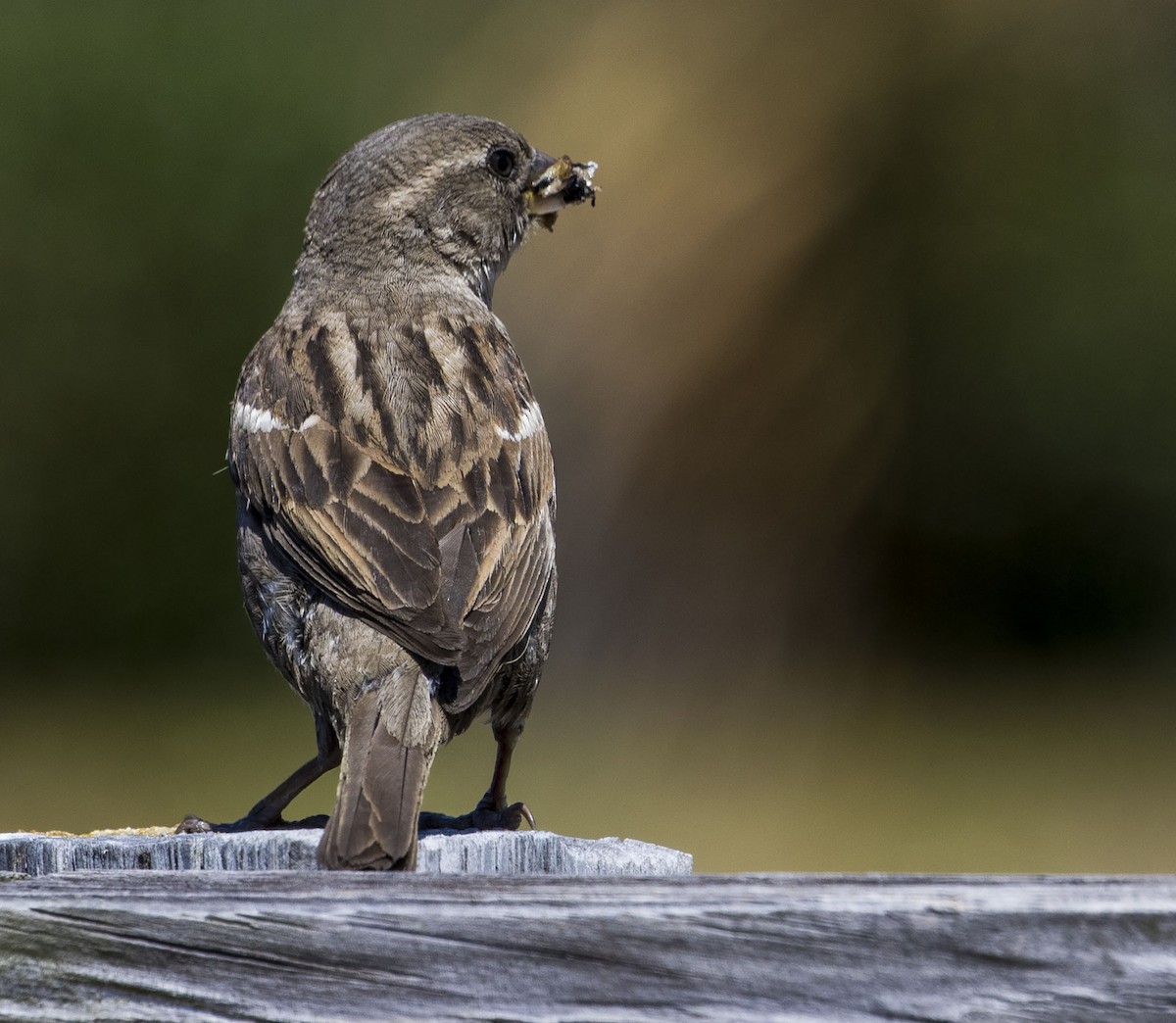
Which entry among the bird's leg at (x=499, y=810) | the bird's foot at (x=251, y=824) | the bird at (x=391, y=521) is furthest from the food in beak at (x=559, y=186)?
the bird's foot at (x=251, y=824)

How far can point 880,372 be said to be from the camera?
1051cm

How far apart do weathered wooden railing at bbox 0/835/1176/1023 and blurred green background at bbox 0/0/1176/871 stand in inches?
277

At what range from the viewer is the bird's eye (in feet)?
16.6

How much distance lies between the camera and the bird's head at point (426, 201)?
4863mm

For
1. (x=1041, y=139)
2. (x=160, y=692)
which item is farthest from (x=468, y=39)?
(x=160, y=692)

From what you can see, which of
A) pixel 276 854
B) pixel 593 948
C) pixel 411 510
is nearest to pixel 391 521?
pixel 411 510

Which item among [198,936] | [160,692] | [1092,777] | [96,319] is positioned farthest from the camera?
[96,319]

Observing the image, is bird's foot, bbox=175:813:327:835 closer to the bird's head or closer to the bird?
the bird

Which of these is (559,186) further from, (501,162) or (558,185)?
(501,162)

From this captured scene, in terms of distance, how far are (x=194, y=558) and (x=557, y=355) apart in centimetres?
212

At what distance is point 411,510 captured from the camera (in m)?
3.69

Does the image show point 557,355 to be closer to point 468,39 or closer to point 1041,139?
point 468,39

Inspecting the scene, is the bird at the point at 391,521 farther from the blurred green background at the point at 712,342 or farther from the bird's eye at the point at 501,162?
the blurred green background at the point at 712,342

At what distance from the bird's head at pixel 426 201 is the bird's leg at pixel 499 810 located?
4.35ft
